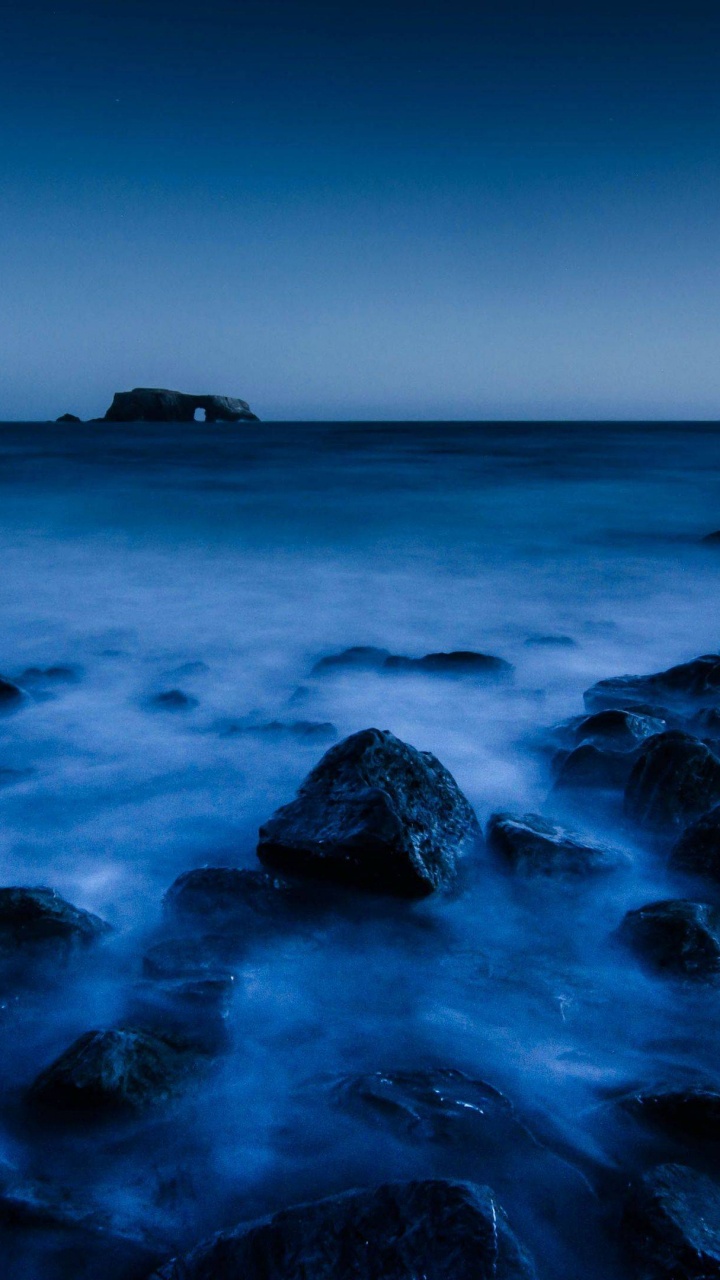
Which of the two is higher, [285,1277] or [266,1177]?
[285,1277]

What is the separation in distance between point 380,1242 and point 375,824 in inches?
57.0

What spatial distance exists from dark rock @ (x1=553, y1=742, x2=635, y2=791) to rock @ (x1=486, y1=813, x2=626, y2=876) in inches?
21.4

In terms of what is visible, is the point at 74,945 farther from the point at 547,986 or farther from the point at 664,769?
the point at 664,769

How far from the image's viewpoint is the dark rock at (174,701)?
530 centimetres

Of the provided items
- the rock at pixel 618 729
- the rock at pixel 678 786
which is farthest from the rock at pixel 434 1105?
the rock at pixel 618 729

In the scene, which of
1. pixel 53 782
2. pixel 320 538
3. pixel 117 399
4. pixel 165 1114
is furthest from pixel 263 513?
pixel 117 399

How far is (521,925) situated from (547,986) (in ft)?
0.96

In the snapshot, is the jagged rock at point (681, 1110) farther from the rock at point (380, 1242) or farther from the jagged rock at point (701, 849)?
the jagged rock at point (701, 849)

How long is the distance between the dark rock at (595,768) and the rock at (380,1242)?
2.36m

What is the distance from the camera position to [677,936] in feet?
8.78

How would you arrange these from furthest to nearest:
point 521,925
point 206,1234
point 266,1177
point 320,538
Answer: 1. point 320,538
2. point 521,925
3. point 266,1177
4. point 206,1234

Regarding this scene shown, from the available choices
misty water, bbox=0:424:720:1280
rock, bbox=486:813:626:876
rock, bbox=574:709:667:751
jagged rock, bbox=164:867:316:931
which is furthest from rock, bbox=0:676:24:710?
rock, bbox=574:709:667:751

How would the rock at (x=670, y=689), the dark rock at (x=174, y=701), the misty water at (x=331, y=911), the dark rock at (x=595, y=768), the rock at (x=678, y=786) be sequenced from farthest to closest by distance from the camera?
the dark rock at (x=174, y=701) < the rock at (x=670, y=689) < the dark rock at (x=595, y=768) < the rock at (x=678, y=786) < the misty water at (x=331, y=911)

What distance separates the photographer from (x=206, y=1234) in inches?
72.6
